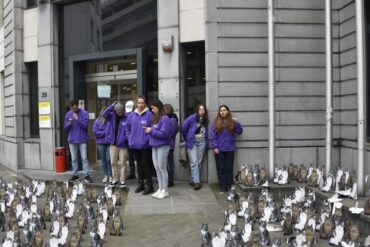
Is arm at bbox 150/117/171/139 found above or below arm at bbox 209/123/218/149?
above

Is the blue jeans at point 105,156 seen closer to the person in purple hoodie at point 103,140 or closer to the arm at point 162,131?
the person in purple hoodie at point 103,140

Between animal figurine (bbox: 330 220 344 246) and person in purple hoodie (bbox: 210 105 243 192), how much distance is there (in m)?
3.59

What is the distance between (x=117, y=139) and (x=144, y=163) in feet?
3.63

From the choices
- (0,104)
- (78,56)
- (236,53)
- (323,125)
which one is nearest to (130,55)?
(78,56)

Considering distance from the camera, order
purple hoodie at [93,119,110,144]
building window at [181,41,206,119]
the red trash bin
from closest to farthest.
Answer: purple hoodie at [93,119,110,144], building window at [181,41,206,119], the red trash bin

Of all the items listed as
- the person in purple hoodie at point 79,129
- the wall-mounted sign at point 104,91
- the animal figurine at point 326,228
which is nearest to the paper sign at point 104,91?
the wall-mounted sign at point 104,91

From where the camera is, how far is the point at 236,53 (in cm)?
994

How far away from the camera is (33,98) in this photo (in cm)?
1395

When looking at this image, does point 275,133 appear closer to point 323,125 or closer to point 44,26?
point 323,125

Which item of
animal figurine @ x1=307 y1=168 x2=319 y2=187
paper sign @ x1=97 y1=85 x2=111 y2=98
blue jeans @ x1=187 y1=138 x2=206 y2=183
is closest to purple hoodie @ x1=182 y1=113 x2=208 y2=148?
blue jeans @ x1=187 y1=138 x2=206 y2=183

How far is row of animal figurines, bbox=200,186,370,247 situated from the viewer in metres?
5.25

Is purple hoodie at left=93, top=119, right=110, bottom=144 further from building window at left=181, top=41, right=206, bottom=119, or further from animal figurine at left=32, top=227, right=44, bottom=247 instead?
animal figurine at left=32, top=227, right=44, bottom=247

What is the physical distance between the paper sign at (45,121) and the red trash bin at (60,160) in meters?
0.81

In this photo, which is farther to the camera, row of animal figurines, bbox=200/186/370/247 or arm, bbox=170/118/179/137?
arm, bbox=170/118/179/137
